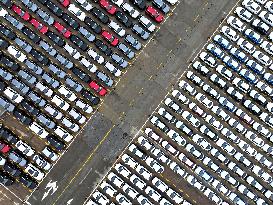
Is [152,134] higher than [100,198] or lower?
higher

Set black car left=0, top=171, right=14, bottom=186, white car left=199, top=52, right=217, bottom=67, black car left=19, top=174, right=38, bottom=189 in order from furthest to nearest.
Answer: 1. white car left=199, top=52, right=217, bottom=67
2. black car left=19, top=174, right=38, bottom=189
3. black car left=0, top=171, right=14, bottom=186

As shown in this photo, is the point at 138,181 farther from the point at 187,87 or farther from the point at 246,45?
the point at 246,45

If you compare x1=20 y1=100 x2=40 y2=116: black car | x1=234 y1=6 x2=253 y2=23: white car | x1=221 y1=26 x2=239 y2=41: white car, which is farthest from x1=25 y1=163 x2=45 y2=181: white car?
x1=234 y1=6 x2=253 y2=23: white car

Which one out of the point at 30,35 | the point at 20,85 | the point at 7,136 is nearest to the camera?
the point at 7,136

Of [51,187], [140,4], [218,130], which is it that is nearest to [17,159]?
[51,187]

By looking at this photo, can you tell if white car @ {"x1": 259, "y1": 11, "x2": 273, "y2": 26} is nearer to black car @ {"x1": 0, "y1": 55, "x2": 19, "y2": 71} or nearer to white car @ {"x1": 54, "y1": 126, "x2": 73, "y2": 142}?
white car @ {"x1": 54, "y1": 126, "x2": 73, "y2": 142}

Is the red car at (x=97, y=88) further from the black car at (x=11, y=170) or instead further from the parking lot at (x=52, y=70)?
the black car at (x=11, y=170)
